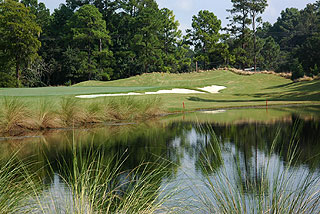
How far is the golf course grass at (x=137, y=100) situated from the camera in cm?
1595

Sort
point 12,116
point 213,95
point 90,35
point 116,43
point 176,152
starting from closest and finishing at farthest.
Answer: point 176,152
point 12,116
point 213,95
point 90,35
point 116,43

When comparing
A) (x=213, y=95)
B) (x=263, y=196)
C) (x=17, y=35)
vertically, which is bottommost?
(x=213, y=95)

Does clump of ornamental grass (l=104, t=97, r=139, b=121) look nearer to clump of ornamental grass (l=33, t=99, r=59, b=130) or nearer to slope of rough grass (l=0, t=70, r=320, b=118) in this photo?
clump of ornamental grass (l=33, t=99, r=59, b=130)

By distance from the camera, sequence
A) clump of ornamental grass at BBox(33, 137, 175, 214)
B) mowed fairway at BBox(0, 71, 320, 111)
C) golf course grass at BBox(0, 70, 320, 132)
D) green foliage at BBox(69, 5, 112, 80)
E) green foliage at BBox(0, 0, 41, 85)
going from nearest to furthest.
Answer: clump of ornamental grass at BBox(33, 137, 175, 214) → golf course grass at BBox(0, 70, 320, 132) → mowed fairway at BBox(0, 71, 320, 111) → green foliage at BBox(0, 0, 41, 85) → green foliage at BBox(69, 5, 112, 80)

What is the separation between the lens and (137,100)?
2161 centimetres

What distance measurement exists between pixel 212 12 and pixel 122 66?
62.6 ft

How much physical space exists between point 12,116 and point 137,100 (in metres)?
8.00

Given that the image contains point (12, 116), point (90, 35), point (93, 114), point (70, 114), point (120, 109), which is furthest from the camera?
point (90, 35)

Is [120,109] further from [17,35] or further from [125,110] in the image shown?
[17,35]

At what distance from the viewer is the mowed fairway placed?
89.5ft

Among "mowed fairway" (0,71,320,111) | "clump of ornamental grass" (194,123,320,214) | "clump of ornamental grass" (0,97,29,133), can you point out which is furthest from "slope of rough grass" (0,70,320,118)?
"clump of ornamental grass" (194,123,320,214)

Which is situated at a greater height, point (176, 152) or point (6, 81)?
point (6, 81)

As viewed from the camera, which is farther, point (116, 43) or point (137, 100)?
point (116, 43)

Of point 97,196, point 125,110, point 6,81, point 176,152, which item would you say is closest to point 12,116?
point 125,110
